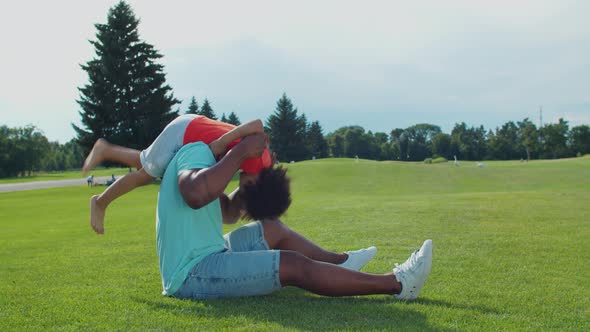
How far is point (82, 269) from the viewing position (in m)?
4.48

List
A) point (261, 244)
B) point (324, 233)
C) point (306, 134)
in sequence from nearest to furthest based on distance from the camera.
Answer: point (261, 244), point (324, 233), point (306, 134)

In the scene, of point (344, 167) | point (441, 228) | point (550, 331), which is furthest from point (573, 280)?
point (344, 167)

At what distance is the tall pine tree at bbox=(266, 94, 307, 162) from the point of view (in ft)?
203

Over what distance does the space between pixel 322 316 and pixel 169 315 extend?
34.9 inches

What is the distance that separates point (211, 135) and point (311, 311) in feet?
4.16

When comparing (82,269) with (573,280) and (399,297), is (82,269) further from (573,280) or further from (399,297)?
(573,280)

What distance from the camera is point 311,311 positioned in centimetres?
275

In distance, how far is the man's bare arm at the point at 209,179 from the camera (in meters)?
2.64

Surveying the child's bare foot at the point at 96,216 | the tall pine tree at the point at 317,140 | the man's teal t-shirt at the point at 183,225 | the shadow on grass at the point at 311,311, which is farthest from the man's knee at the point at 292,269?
the tall pine tree at the point at 317,140

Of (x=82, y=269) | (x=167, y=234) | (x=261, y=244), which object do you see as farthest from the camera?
(x=82, y=269)

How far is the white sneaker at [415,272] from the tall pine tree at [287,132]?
58706mm

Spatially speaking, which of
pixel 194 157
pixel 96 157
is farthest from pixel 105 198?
pixel 194 157

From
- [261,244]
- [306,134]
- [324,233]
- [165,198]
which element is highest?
[306,134]

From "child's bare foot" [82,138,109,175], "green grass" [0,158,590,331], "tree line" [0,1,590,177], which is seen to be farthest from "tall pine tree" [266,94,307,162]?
"child's bare foot" [82,138,109,175]
